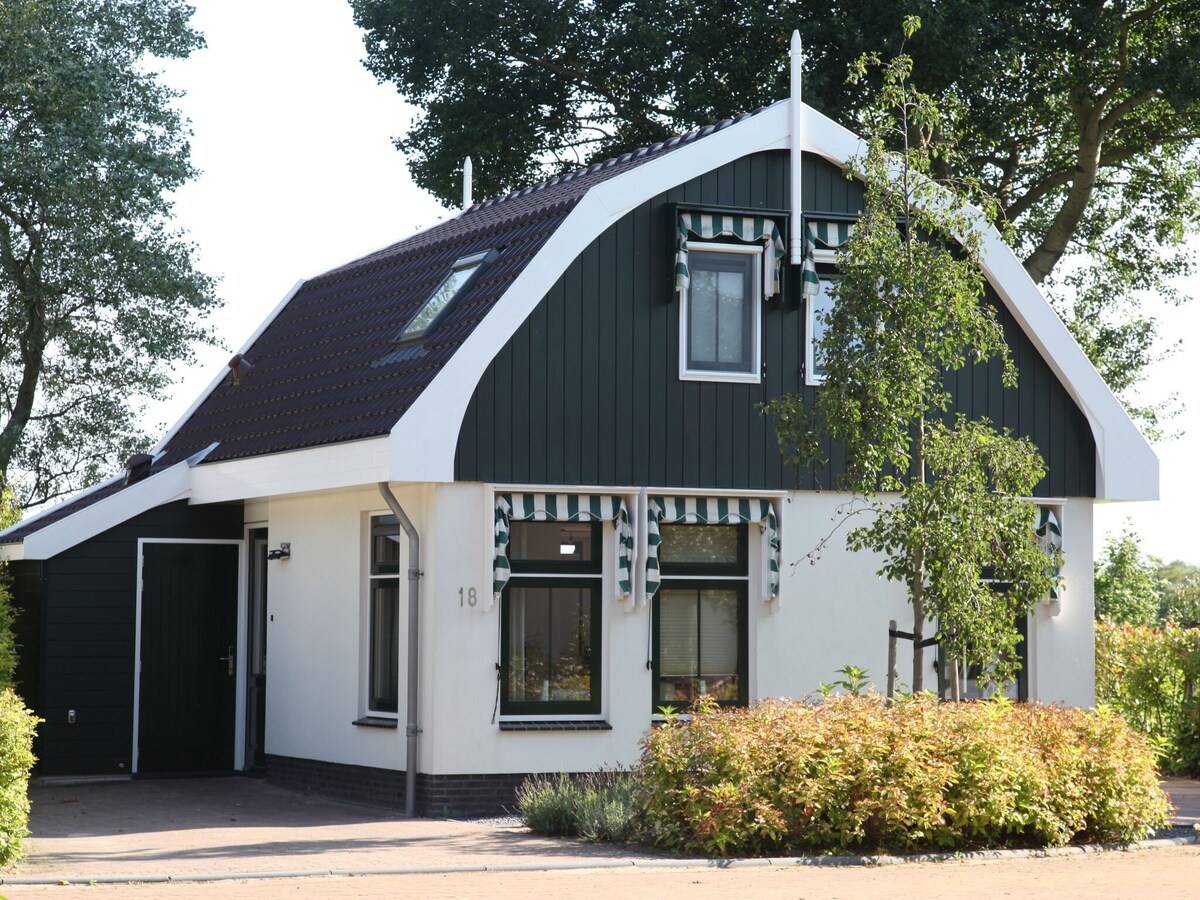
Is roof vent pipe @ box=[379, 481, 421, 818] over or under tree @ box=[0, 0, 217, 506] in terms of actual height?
under

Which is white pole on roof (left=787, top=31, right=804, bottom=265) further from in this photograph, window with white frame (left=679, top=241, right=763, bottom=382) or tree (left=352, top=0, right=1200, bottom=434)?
tree (left=352, top=0, right=1200, bottom=434)

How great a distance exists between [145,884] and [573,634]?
5.53 m

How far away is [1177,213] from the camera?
29156mm

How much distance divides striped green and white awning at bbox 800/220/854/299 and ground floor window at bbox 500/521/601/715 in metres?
3.07

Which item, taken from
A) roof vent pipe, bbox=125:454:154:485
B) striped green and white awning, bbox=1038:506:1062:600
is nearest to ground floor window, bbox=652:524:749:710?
striped green and white awning, bbox=1038:506:1062:600

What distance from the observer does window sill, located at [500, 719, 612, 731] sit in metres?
15.0

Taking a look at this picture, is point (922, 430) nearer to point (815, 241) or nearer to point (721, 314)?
point (721, 314)

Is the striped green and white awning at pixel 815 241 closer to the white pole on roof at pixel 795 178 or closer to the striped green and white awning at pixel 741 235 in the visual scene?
the white pole on roof at pixel 795 178

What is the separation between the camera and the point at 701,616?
52.4ft

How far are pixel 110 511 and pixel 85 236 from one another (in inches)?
423

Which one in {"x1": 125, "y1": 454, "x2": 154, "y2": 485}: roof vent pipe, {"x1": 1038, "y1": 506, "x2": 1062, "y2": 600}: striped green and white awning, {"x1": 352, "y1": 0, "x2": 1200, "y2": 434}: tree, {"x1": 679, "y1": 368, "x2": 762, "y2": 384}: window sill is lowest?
{"x1": 1038, "y1": 506, "x2": 1062, "y2": 600}: striped green and white awning

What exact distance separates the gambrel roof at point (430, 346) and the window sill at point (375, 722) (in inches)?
85.5


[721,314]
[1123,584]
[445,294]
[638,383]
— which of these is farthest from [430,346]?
[1123,584]

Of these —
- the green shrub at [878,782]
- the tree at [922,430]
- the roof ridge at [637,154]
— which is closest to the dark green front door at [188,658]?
the roof ridge at [637,154]
